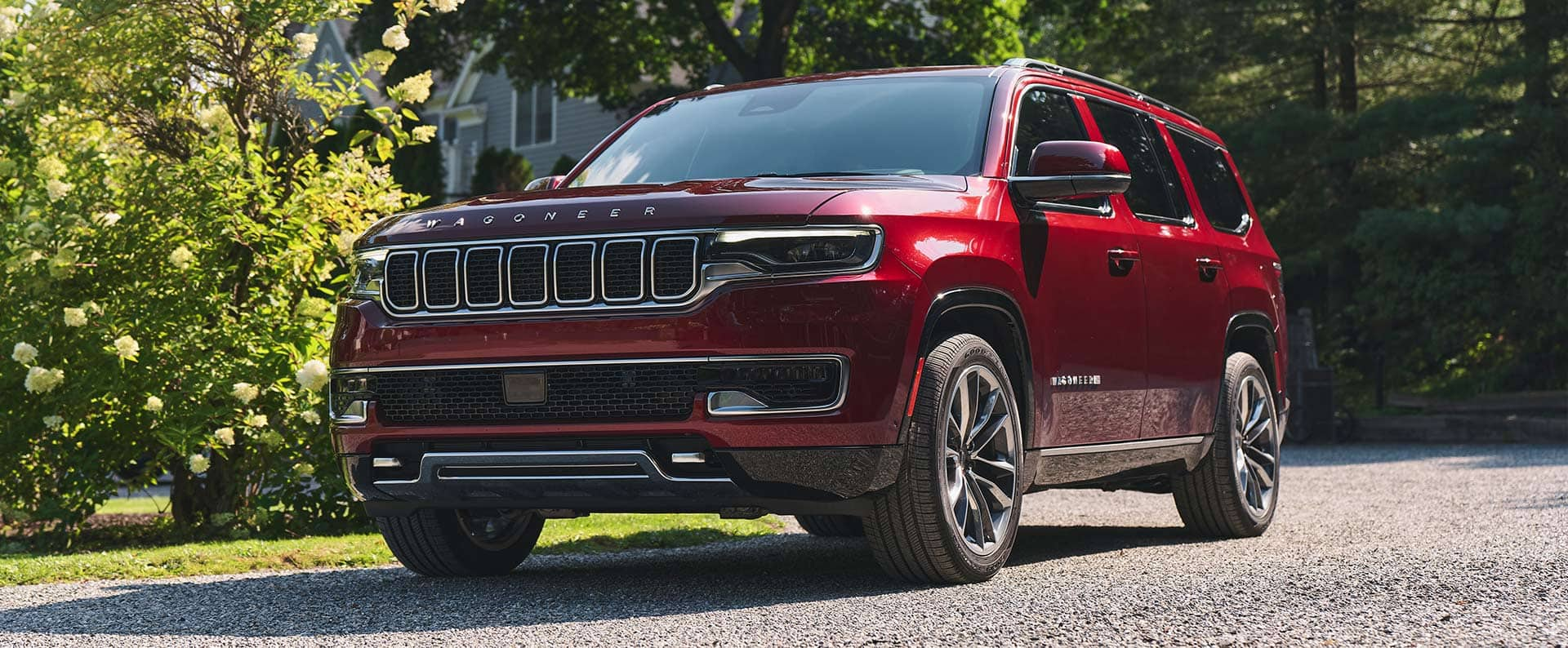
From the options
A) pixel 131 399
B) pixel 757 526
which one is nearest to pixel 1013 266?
pixel 757 526

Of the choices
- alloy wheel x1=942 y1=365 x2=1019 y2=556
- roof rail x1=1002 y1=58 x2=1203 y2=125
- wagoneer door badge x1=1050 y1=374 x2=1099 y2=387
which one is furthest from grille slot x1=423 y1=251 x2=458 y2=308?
roof rail x1=1002 y1=58 x2=1203 y2=125

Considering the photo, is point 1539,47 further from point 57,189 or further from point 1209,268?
point 57,189

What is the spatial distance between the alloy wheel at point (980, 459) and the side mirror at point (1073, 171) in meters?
0.72

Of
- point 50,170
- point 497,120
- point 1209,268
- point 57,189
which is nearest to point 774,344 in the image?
point 1209,268

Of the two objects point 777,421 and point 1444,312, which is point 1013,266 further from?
point 1444,312

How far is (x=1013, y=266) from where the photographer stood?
6281mm

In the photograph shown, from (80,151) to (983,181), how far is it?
5251 mm

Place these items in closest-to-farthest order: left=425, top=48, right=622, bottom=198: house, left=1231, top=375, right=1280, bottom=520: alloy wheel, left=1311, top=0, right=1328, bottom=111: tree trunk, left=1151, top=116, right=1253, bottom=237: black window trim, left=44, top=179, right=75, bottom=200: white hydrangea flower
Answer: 1. left=1231, top=375, right=1280, bottom=520: alloy wheel
2. left=1151, top=116, right=1253, bottom=237: black window trim
3. left=44, top=179, right=75, bottom=200: white hydrangea flower
4. left=1311, top=0, right=1328, bottom=111: tree trunk
5. left=425, top=48, right=622, bottom=198: house

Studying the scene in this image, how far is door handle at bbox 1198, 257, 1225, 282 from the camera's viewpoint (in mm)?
7945

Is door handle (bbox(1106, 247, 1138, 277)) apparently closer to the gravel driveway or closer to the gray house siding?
the gravel driveway

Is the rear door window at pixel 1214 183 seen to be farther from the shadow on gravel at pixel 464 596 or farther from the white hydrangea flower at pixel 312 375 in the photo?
the white hydrangea flower at pixel 312 375

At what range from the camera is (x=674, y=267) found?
5617 millimetres

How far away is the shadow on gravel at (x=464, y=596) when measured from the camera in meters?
5.67

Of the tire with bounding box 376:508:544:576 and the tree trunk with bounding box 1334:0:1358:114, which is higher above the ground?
the tree trunk with bounding box 1334:0:1358:114
